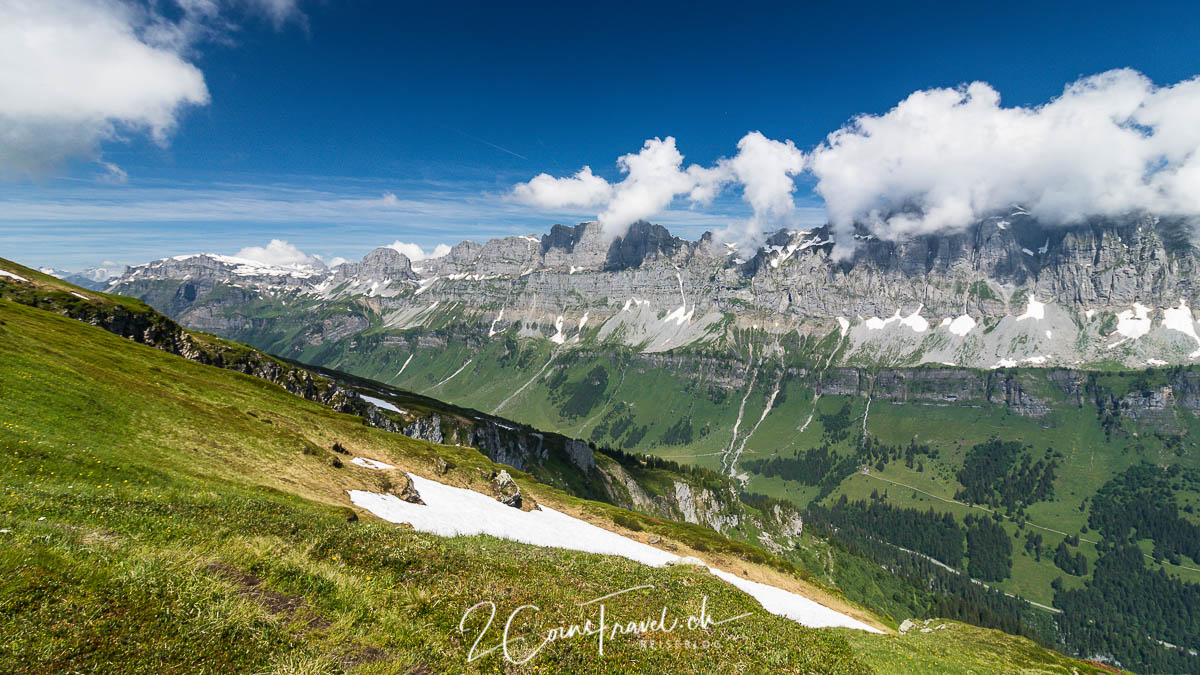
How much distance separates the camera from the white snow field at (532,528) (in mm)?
43062

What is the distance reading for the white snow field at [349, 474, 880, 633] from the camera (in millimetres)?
43062

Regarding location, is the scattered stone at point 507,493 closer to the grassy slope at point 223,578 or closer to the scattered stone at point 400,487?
the scattered stone at point 400,487

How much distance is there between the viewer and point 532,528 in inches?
2088

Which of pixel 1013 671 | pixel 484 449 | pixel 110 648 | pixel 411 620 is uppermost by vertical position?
pixel 110 648

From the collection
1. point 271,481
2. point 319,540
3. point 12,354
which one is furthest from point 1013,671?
point 12,354

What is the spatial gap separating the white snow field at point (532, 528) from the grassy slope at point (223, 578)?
29.0 ft

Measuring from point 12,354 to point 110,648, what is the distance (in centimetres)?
4757

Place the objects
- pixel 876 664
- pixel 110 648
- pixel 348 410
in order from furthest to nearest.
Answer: pixel 348 410
pixel 876 664
pixel 110 648

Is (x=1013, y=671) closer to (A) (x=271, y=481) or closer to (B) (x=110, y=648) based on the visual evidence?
(B) (x=110, y=648)

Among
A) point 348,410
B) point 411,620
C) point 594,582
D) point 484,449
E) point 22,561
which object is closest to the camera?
point 22,561

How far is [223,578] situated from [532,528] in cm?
4350

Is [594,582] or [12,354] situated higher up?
[12,354]

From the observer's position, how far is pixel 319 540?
17.7m

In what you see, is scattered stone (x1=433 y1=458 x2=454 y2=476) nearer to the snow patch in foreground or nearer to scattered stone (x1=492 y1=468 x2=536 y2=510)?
scattered stone (x1=492 y1=468 x2=536 y2=510)
